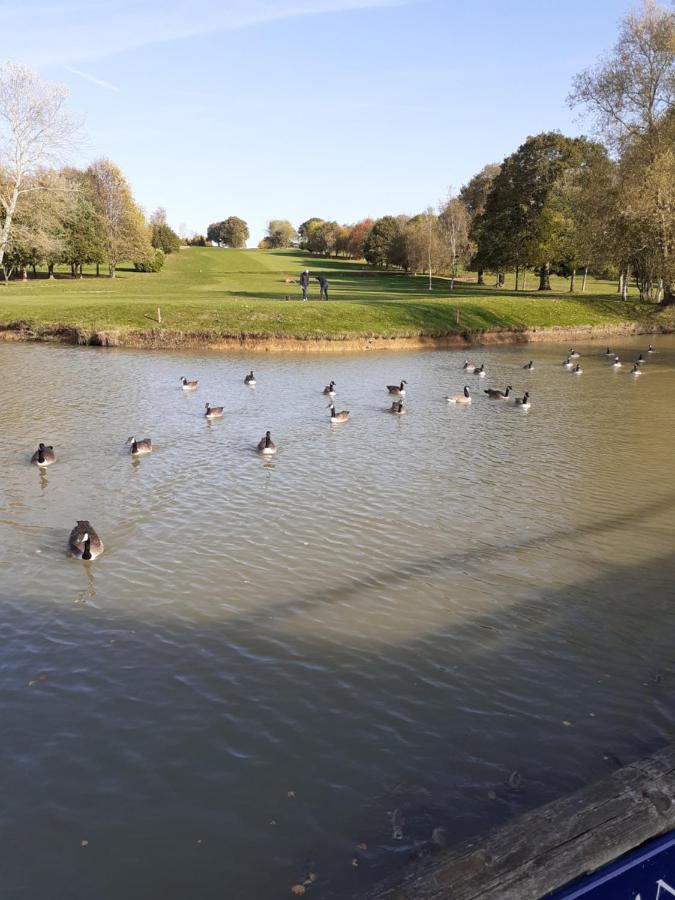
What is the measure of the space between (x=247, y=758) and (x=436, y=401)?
77.7 ft

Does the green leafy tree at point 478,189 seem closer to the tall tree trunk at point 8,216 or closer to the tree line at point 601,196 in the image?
the tree line at point 601,196

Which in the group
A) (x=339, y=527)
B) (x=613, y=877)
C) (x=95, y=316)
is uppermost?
(x=95, y=316)

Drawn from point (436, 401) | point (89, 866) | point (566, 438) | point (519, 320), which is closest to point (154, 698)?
point (89, 866)

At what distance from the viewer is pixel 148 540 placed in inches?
550

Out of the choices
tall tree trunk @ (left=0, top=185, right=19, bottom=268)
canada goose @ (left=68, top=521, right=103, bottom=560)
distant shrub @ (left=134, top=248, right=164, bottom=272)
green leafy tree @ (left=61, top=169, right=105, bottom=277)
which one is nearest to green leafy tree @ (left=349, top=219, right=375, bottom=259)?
distant shrub @ (left=134, top=248, right=164, bottom=272)

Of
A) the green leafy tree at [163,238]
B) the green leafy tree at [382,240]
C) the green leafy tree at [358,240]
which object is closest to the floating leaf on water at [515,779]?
the green leafy tree at [382,240]

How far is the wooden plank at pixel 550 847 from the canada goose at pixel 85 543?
10.5 m

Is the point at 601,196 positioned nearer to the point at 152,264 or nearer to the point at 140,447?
the point at 140,447

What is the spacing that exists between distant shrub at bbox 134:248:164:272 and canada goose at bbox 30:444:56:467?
89.2 meters

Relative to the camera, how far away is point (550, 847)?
133 inches

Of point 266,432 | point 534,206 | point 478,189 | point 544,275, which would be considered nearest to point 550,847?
point 266,432

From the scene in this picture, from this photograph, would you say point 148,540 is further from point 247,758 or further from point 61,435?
point 61,435

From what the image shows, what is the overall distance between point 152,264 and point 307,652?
106 meters

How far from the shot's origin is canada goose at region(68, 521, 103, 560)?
12.9 metres
